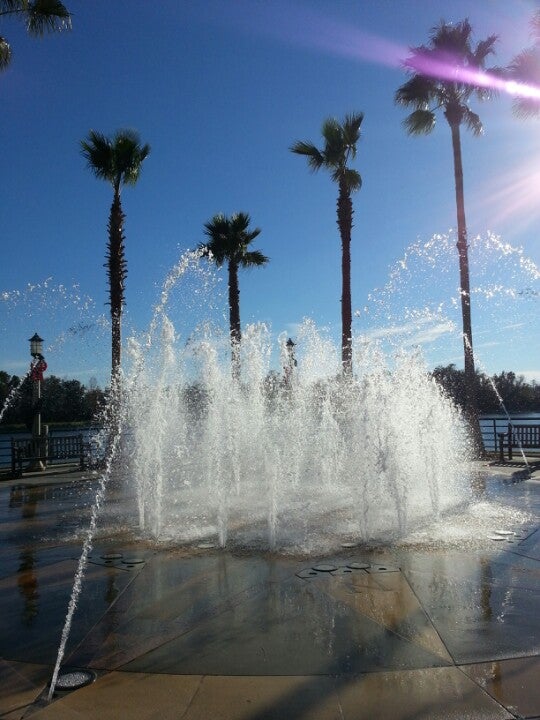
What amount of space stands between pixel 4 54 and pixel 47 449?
30.9 feet

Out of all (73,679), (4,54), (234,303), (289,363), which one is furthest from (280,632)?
(234,303)

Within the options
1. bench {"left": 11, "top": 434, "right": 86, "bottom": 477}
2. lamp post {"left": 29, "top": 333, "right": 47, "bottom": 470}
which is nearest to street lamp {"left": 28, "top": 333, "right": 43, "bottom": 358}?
lamp post {"left": 29, "top": 333, "right": 47, "bottom": 470}

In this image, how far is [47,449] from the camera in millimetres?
15586

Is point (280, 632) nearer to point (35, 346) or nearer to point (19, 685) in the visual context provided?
point (19, 685)

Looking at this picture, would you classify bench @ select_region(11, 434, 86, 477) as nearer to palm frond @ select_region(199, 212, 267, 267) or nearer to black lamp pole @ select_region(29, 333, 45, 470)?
black lamp pole @ select_region(29, 333, 45, 470)

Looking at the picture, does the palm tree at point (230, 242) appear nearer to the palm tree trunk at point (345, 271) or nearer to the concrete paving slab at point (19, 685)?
the palm tree trunk at point (345, 271)

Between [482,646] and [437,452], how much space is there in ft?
21.4

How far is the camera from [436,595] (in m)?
4.31

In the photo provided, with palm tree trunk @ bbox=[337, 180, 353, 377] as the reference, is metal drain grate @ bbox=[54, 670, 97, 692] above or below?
below

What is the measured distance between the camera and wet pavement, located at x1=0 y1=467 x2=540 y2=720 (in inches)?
112

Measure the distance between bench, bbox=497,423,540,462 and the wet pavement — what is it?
9238mm

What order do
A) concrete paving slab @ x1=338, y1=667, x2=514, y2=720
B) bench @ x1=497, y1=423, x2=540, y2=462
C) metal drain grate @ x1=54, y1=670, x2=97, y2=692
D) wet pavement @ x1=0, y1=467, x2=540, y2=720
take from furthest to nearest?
bench @ x1=497, y1=423, x2=540, y2=462, metal drain grate @ x1=54, y1=670, x2=97, y2=692, wet pavement @ x1=0, y1=467, x2=540, y2=720, concrete paving slab @ x1=338, y1=667, x2=514, y2=720

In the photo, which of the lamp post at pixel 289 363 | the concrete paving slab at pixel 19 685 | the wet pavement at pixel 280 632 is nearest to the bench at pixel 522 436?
the lamp post at pixel 289 363

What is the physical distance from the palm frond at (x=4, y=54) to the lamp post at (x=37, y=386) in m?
6.46
